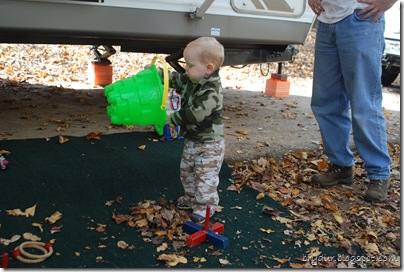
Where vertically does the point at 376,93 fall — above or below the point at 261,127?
above

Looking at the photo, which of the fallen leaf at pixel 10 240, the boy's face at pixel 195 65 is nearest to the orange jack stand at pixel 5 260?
the fallen leaf at pixel 10 240

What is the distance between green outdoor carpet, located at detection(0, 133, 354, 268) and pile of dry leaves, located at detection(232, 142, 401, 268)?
149 mm

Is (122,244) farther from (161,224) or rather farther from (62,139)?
(62,139)

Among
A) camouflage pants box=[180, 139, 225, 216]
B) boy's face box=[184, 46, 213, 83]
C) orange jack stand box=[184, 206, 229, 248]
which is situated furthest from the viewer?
camouflage pants box=[180, 139, 225, 216]

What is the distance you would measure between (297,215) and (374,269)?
0.75m

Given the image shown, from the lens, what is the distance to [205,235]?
322 centimetres

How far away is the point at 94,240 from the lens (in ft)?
10.0

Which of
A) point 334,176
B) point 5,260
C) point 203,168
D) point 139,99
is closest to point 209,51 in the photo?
point 139,99

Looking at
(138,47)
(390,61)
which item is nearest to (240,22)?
(138,47)

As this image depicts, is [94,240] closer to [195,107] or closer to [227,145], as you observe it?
[195,107]

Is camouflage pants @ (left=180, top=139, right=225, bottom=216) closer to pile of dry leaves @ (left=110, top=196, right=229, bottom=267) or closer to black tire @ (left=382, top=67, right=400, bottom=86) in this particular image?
pile of dry leaves @ (left=110, top=196, right=229, bottom=267)

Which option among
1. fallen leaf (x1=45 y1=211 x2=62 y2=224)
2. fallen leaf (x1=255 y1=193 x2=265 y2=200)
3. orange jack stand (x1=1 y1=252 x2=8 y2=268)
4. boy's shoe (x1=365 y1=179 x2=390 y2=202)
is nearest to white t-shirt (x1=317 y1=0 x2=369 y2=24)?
boy's shoe (x1=365 y1=179 x2=390 y2=202)

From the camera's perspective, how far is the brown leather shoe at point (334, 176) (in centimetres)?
442

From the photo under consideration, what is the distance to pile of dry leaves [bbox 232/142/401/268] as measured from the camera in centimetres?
352
